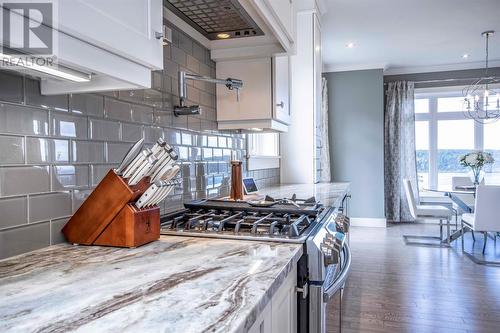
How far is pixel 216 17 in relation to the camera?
68.0 inches

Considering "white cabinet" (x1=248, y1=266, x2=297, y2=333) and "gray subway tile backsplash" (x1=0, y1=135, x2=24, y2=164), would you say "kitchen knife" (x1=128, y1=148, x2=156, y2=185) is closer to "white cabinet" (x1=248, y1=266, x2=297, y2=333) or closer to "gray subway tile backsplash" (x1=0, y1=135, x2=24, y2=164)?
"gray subway tile backsplash" (x1=0, y1=135, x2=24, y2=164)

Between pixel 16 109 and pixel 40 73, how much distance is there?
16 cm

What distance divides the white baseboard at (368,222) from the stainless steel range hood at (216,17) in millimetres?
4774

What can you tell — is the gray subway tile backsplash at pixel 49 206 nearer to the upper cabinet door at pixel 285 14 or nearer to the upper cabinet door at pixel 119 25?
the upper cabinet door at pixel 119 25

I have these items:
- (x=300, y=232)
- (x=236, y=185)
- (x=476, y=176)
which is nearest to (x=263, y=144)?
(x=236, y=185)

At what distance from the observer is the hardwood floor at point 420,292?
2.40m

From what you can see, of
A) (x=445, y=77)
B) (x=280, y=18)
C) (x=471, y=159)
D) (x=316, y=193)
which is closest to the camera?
(x=280, y=18)

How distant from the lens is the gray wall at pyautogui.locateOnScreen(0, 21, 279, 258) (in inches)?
37.6

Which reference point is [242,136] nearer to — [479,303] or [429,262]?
[479,303]

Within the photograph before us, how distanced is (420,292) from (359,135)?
3.53 meters

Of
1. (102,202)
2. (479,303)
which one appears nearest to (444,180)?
(479,303)

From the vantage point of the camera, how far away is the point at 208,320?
0.59m

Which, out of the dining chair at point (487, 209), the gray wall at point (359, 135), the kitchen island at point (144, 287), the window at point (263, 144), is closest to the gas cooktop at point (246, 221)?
the kitchen island at point (144, 287)

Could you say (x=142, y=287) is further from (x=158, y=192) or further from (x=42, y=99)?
(x=42, y=99)
